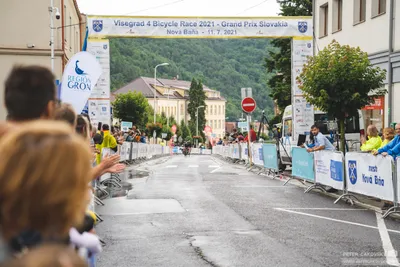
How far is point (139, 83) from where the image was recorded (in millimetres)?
140125

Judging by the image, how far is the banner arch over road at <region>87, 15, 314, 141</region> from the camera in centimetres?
2481

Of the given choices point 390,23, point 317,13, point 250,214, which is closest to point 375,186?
point 250,214

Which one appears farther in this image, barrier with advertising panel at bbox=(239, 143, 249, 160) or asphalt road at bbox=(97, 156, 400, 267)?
barrier with advertising panel at bbox=(239, 143, 249, 160)

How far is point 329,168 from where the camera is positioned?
1453 centimetres

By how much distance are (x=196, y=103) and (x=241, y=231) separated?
149122 mm

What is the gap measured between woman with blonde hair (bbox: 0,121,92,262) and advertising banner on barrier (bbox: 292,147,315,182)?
1450 cm

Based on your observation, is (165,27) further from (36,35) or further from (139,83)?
(139,83)

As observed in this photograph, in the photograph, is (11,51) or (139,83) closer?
(11,51)

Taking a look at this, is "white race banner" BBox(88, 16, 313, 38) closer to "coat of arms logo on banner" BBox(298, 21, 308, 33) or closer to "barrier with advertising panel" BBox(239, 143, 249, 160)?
"coat of arms logo on banner" BBox(298, 21, 308, 33)

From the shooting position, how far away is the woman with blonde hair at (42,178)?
64.5 inches

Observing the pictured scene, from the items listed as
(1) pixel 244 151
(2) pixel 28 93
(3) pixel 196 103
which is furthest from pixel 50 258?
(3) pixel 196 103

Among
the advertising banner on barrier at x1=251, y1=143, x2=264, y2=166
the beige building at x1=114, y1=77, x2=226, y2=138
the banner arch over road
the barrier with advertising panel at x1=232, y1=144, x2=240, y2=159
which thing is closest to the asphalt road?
the advertising banner on barrier at x1=251, y1=143, x2=264, y2=166

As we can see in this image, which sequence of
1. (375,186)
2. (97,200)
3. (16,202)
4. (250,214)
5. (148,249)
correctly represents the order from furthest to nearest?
1. (97,200)
2. (375,186)
3. (250,214)
4. (148,249)
5. (16,202)

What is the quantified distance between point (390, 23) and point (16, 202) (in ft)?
80.1
